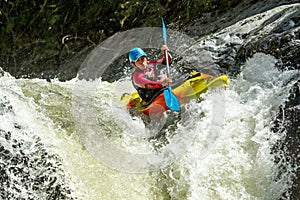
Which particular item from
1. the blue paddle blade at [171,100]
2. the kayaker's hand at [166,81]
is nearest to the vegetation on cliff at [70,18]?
the kayaker's hand at [166,81]

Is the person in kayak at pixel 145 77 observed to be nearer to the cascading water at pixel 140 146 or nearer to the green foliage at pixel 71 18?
the cascading water at pixel 140 146

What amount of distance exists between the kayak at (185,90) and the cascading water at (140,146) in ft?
0.35

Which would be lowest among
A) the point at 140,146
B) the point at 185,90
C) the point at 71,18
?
the point at 71,18

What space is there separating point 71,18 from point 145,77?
10.7 feet

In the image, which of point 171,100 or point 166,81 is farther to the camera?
point 166,81

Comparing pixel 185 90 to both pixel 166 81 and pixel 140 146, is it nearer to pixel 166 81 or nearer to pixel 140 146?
pixel 166 81

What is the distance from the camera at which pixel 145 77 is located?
5.50 metres

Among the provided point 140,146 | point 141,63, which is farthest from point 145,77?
point 140,146

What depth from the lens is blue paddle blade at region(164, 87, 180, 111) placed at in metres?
5.16

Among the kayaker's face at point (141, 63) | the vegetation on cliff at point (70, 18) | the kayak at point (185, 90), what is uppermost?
the kayaker's face at point (141, 63)

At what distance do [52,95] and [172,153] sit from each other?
137 cm

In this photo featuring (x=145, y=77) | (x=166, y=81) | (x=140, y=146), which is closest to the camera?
(x=140, y=146)

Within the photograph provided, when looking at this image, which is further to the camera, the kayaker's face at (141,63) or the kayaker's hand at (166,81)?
the kayaker's face at (141,63)

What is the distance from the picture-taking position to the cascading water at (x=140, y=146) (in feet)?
13.1
